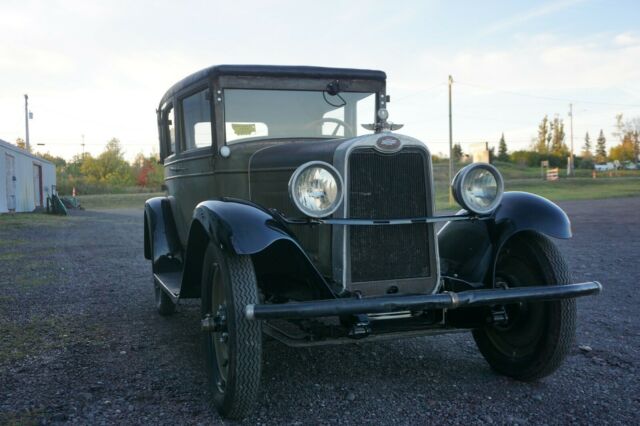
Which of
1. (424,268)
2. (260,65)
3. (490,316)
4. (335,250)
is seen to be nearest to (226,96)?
(260,65)

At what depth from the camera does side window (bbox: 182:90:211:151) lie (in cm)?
431

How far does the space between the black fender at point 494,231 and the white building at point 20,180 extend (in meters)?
20.6

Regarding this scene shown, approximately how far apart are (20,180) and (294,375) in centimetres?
2340

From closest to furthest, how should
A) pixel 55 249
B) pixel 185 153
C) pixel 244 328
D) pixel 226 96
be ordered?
pixel 244 328 < pixel 226 96 < pixel 185 153 < pixel 55 249

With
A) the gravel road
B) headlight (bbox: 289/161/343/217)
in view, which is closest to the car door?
the gravel road

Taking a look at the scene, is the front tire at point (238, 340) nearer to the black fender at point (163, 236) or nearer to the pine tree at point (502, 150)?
the black fender at point (163, 236)

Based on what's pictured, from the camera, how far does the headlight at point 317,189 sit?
10.0 feet

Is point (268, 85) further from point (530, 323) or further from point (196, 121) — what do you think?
point (530, 323)

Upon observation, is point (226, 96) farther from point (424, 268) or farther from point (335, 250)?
point (424, 268)

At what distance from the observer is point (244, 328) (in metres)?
2.83

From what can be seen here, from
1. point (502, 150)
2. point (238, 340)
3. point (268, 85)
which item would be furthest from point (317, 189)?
point (502, 150)

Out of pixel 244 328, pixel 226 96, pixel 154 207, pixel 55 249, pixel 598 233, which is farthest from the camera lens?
pixel 598 233

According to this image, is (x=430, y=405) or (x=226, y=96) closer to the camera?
(x=430, y=405)

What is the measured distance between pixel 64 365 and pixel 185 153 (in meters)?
1.89
